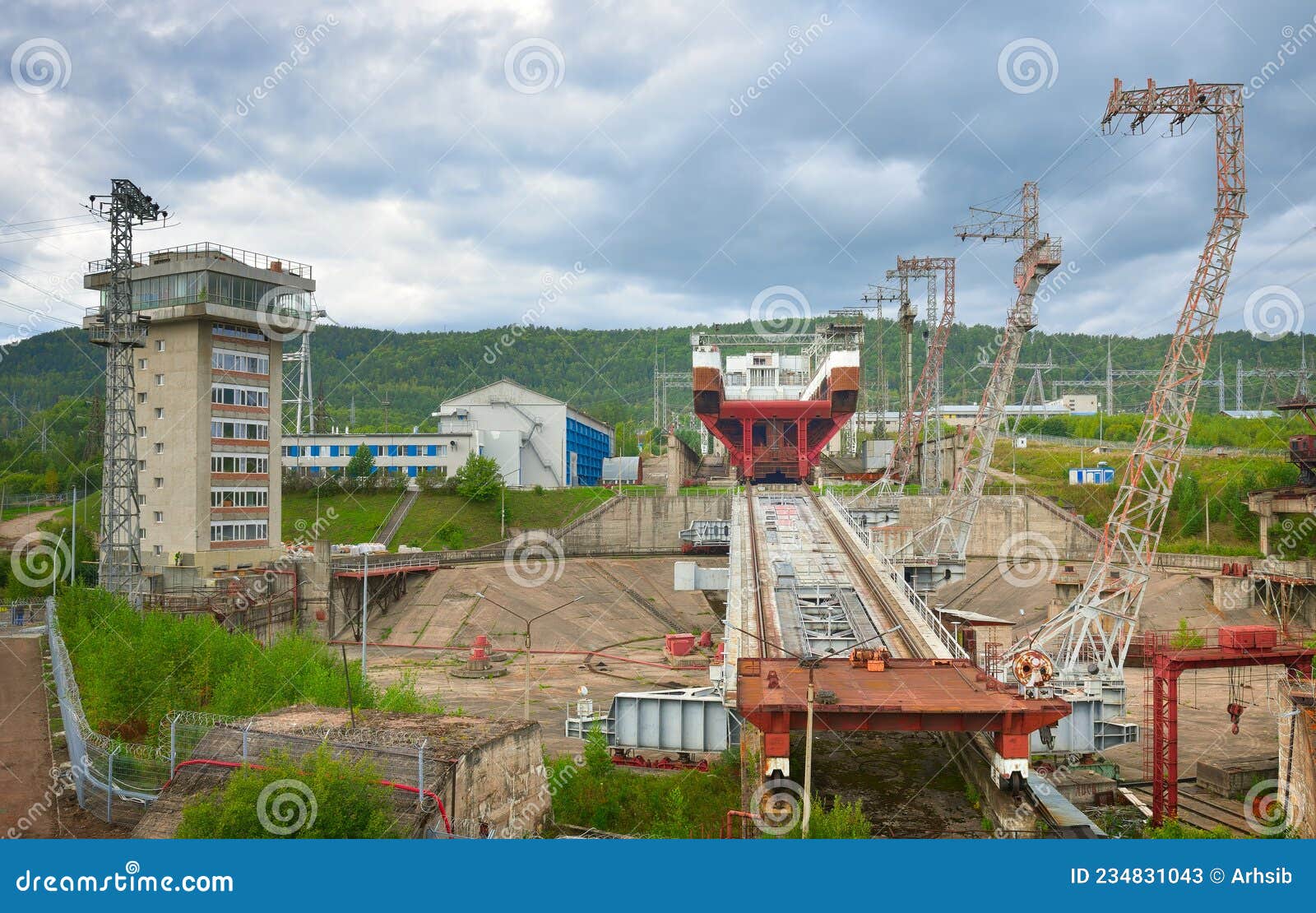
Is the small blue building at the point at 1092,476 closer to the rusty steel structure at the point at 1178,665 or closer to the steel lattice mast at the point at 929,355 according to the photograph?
the steel lattice mast at the point at 929,355

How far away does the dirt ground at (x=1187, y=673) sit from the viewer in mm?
24828

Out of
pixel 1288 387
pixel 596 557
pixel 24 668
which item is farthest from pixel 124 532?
pixel 1288 387

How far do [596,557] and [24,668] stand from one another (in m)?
29.2

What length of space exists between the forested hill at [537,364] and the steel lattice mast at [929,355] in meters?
61.5

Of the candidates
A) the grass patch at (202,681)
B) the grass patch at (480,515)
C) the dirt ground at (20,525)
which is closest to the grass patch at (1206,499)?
the grass patch at (480,515)

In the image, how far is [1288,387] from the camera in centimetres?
10606

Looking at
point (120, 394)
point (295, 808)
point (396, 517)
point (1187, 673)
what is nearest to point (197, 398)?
point (120, 394)

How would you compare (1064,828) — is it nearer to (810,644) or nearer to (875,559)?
(810,644)

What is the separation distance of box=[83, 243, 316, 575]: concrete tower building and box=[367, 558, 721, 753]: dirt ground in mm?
7971

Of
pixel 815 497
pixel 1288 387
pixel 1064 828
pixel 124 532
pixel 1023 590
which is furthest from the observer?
pixel 1288 387

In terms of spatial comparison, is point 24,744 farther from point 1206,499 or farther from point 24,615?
point 1206,499

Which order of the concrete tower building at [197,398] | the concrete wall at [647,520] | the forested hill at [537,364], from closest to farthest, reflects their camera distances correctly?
the concrete tower building at [197,398] < the concrete wall at [647,520] < the forested hill at [537,364]

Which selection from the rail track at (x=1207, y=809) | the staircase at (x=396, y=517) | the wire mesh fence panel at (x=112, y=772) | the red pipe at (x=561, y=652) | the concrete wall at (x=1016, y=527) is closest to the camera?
the wire mesh fence panel at (x=112, y=772)

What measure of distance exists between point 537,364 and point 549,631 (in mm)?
123769
